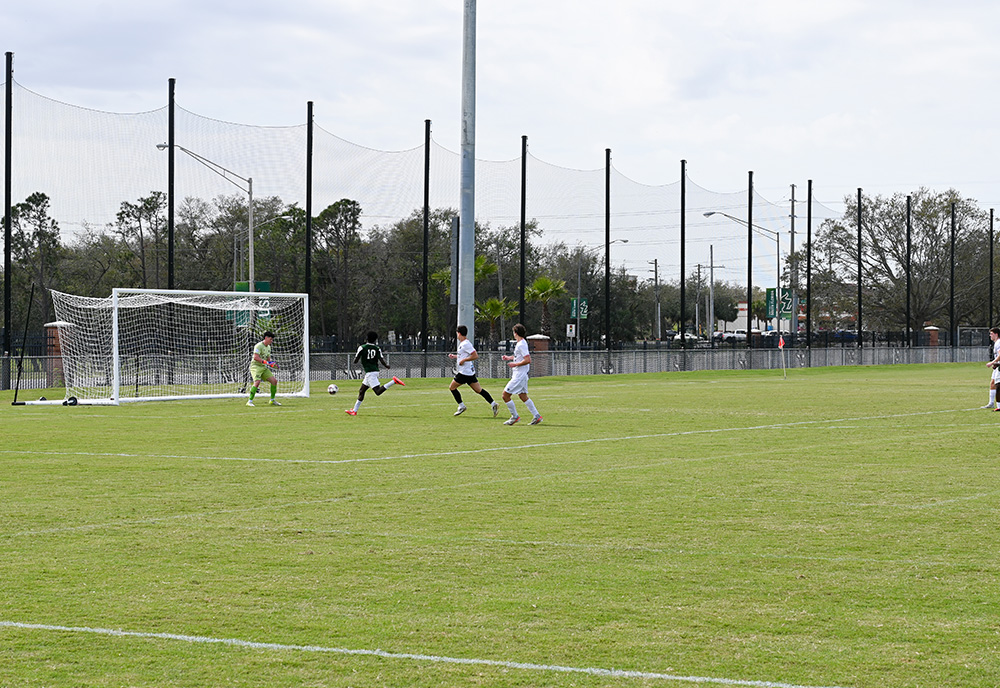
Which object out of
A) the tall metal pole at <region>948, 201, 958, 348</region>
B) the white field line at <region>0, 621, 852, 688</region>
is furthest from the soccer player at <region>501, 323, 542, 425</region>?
the tall metal pole at <region>948, 201, 958, 348</region>

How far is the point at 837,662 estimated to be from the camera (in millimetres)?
5988

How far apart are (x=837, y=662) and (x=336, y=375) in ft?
127

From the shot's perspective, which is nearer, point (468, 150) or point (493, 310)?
point (468, 150)

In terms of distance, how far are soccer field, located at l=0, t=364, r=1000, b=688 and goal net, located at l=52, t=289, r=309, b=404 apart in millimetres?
14523

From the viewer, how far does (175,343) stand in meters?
38.0

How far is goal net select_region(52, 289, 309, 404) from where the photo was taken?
32344 millimetres

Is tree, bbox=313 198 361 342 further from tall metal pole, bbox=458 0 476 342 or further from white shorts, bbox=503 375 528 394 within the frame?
white shorts, bbox=503 375 528 394

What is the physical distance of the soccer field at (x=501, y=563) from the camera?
6.04 metres

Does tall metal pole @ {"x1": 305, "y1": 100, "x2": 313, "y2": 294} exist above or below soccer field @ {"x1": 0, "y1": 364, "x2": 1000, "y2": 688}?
above

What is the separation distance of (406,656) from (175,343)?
33282 millimetres

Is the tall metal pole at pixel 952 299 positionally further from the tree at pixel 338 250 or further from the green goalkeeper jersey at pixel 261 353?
the green goalkeeper jersey at pixel 261 353

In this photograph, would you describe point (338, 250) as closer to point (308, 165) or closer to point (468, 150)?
point (308, 165)

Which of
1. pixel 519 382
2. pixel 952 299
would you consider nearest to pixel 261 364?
pixel 519 382

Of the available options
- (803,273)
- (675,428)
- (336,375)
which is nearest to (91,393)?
(336,375)
